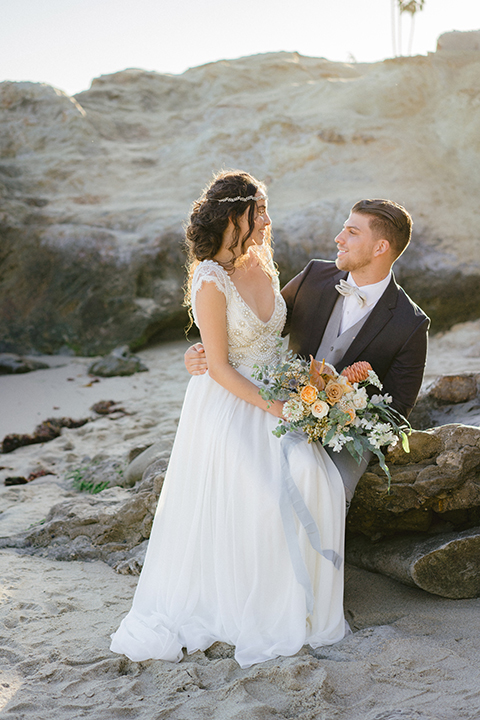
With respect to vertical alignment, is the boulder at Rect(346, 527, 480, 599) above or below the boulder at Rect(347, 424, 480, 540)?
below

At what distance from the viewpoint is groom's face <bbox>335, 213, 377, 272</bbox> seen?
3.46 meters

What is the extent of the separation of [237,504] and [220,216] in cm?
157

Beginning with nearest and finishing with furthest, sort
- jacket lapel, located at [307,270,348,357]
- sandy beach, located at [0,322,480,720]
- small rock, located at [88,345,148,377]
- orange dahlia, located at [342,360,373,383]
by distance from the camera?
sandy beach, located at [0,322,480,720], orange dahlia, located at [342,360,373,383], jacket lapel, located at [307,270,348,357], small rock, located at [88,345,148,377]

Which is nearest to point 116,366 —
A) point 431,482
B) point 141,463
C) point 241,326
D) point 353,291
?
point 141,463

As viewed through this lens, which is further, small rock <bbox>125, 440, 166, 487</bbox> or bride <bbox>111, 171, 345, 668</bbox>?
small rock <bbox>125, 440, 166, 487</bbox>

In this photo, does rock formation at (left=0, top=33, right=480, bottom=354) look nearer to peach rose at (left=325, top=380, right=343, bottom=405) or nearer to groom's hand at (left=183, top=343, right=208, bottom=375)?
groom's hand at (left=183, top=343, right=208, bottom=375)

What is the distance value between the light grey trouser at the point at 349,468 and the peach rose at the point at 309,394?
0.56m

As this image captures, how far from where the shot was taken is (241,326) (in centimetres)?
337

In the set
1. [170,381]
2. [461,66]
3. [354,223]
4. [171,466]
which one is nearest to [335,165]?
[461,66]

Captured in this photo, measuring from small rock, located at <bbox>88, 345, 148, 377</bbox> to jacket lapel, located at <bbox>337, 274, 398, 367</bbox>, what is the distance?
242 inches

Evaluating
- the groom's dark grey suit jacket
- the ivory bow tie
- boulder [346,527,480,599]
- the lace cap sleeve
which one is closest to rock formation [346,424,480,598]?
boulder [346,527,480,599]

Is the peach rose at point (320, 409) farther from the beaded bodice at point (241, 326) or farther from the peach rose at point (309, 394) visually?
the beaded bodice at point (241, 326)

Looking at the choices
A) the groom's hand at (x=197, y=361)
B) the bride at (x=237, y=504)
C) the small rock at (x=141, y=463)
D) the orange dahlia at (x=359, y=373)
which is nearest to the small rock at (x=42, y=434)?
the small rock at (x=141, y=463)

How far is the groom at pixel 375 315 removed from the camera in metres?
3.41
